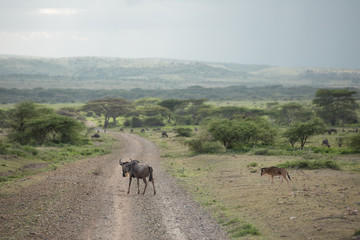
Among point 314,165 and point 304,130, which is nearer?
point 314,165

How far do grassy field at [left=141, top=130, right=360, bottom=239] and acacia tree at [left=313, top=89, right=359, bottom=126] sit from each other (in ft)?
164

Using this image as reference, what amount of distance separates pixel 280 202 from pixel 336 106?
59.0m

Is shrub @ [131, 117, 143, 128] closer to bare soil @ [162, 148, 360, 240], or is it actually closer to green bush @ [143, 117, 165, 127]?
green bush @ [143, 117, 165, 127]

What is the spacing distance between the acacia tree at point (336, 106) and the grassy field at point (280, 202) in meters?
50.1

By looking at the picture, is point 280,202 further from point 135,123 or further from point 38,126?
point 135,123

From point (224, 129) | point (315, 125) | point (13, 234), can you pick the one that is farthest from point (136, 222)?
point (315, 125)

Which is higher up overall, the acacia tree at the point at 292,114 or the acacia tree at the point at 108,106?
the acacia tree at the point at 292,114

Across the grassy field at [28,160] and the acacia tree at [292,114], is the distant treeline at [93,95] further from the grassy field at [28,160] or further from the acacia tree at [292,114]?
the grassy field at [28,160]

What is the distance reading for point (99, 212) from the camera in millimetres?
12094

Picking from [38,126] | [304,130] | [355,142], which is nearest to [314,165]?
[355,142]

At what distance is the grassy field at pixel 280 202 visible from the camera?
30.8 ft

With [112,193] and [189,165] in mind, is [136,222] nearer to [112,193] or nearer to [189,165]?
[112,193]

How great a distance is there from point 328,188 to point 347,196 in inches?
51.5

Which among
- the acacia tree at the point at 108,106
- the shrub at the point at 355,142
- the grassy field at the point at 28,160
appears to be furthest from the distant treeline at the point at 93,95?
the shrub at the point at 355,142
